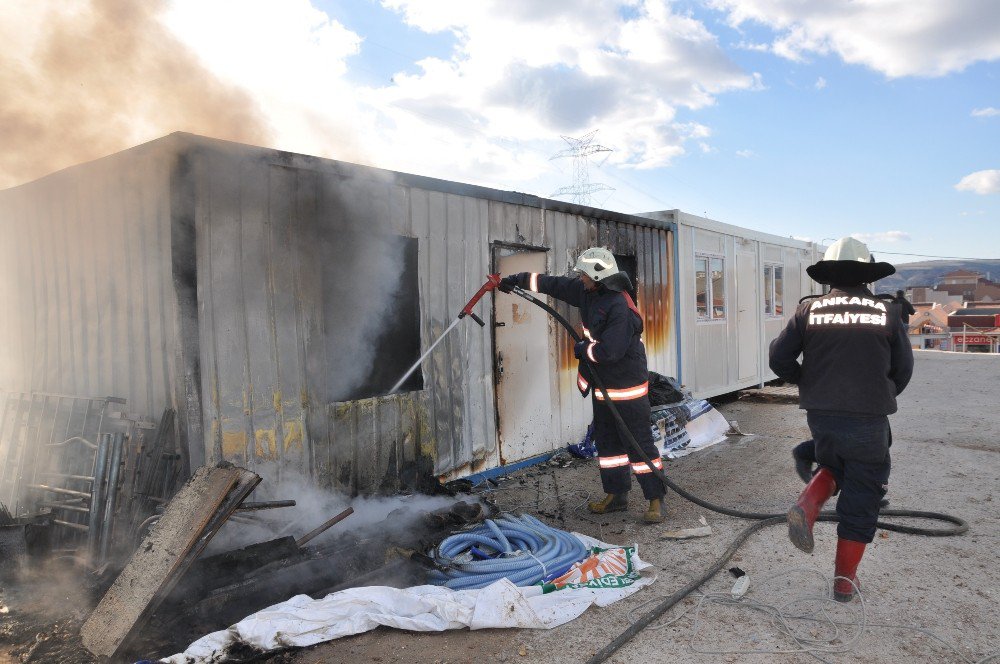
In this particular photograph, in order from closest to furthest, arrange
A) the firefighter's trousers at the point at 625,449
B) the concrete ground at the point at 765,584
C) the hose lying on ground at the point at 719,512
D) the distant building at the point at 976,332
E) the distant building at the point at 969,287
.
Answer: the concrete ground at the point at 765,584 → the hose lying on ground at the point at 719,512 → the firefighter's trousers at the point at 625,449 → the distant building at the point at 976,332 → the distant building at the point at 969,287

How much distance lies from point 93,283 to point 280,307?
1.83m

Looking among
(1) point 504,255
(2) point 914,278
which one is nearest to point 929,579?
(1) point 504,255

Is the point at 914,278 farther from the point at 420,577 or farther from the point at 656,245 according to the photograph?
the point at 420,577

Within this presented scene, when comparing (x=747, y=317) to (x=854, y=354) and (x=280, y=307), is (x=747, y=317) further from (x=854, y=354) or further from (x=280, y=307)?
(x=280, y=307)

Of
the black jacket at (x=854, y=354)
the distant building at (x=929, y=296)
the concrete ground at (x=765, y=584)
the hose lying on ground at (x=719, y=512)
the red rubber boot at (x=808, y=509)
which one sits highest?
the distant building at (x=929, y=296)

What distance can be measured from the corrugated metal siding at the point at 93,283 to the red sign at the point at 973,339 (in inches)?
1145

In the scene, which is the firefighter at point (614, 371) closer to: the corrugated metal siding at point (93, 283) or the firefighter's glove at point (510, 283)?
the firefighter's glove at point (510, 283)

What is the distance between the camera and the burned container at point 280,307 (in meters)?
4.30

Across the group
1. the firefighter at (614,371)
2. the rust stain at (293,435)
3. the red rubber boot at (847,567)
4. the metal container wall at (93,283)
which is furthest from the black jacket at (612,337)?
the metal container wall at (93,283)

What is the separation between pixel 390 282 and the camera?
5559mm

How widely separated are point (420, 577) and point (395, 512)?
835 mm

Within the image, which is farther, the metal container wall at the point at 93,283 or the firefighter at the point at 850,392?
the metal container wall at the point at 93,283

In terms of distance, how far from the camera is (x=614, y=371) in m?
5.18

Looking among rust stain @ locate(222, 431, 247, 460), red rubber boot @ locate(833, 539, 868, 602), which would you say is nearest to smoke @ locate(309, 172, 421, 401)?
rust stain @ locate(222, 431, 247, 460)
